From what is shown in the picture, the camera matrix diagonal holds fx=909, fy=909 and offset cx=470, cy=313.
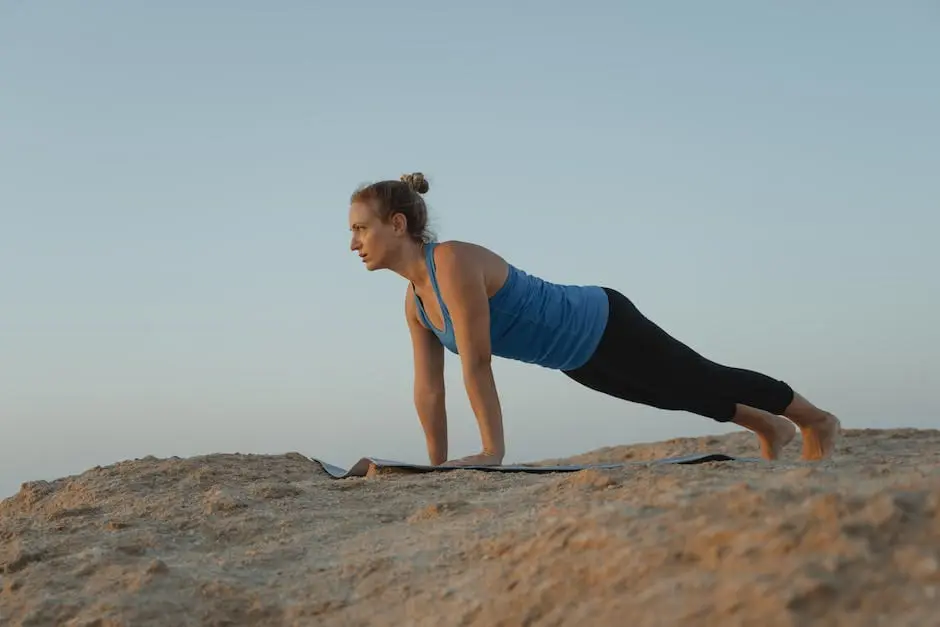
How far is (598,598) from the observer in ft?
3.97

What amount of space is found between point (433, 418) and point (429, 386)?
0.13 meters

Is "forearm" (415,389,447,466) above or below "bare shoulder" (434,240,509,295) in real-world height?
below

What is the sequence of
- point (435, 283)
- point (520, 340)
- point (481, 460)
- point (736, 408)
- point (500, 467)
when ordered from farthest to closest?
point (736, 408), point (520, 340), point (435, 283), point (481, 460), point (500, 467)

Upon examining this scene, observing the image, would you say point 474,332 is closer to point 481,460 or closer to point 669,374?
point 481,460

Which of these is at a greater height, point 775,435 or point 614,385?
point 614,385

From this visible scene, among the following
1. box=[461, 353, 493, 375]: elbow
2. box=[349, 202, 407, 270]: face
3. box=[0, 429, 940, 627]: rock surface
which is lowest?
box=[0, 429, 940, 627]: rock surface

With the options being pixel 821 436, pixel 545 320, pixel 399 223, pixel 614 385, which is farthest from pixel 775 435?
pixel 399 223

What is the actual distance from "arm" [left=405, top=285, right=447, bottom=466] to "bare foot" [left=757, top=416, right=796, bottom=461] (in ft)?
4.27

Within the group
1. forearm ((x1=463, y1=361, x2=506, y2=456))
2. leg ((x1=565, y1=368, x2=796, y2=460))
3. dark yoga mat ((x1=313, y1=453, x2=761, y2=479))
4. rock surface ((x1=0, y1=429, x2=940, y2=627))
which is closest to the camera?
rock surface ((x1=0, y1=429, x2=940, y2=627))

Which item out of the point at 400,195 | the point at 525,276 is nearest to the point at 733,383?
the point at 525,276

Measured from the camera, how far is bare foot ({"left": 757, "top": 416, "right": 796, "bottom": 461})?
366cm

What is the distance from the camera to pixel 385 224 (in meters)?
3.32

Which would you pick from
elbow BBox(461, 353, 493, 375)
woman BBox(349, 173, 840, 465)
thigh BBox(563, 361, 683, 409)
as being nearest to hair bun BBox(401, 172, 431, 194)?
woman BBox(349, 173, 840, 465)

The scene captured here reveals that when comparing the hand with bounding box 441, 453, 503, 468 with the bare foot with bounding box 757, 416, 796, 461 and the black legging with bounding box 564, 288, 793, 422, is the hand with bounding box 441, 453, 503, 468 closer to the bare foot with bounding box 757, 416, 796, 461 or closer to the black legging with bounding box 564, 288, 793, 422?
the black legging with bounding box 564, 288, 793, 422
